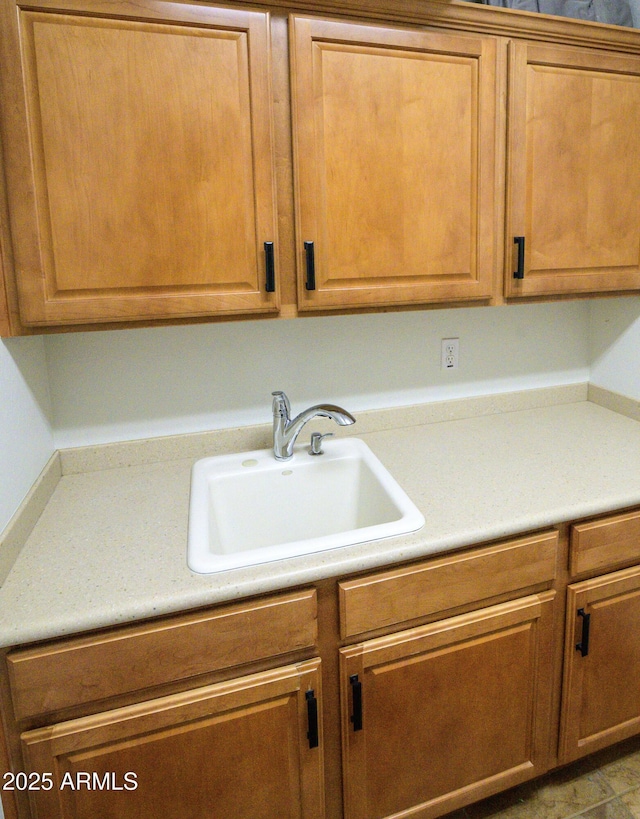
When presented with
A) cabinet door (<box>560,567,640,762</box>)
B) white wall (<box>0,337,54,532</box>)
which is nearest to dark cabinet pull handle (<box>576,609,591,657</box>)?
cabinet door (<box>560,567,640,762</box>)

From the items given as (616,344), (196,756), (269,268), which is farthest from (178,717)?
(616,344)

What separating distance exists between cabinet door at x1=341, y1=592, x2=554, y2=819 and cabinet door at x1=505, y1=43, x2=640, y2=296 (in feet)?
2.89

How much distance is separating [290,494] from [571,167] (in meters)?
1.14

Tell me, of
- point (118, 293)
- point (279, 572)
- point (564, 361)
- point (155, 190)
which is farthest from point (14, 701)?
point (564, 361)

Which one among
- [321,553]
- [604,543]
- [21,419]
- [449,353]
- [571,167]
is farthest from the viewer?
[449,353]

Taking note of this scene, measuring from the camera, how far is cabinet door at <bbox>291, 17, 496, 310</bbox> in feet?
3.98

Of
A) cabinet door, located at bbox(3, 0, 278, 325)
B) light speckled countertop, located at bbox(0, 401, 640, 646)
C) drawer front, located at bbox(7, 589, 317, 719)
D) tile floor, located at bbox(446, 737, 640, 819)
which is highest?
cabinet door, located at bbox(3, 0, 278, 325)

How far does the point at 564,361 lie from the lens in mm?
1941

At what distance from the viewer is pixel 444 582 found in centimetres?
116

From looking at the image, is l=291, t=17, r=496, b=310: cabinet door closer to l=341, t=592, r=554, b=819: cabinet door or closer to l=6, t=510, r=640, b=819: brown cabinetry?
l=6, t=510, r=640, b=819: brown cabinetry

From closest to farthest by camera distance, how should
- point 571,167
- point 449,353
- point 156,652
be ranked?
point 156,652 < point 571,167 < point 449,353

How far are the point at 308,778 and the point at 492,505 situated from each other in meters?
0.70

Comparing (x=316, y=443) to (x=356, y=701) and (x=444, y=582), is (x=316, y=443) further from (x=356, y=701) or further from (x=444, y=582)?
(x=356, y=701)

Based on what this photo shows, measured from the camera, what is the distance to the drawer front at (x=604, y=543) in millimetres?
1279
